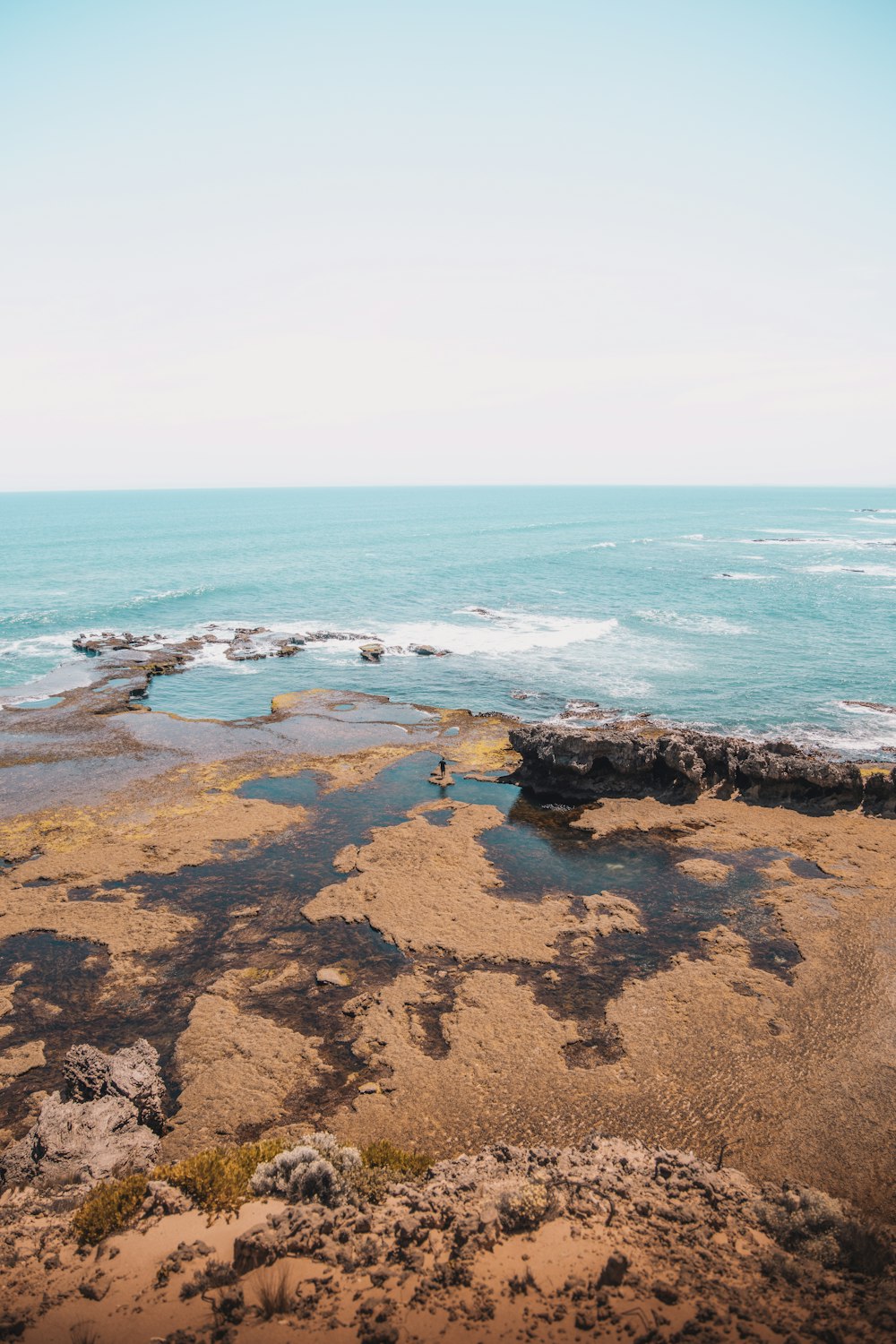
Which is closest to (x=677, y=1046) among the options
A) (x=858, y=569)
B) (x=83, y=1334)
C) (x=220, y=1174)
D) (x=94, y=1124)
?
(x=220, y=1174)

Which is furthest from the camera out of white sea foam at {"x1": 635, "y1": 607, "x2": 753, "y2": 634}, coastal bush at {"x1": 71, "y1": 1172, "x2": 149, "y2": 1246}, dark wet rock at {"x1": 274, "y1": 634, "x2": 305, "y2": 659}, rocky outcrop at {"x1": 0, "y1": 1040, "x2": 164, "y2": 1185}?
white sea foam at {"x1": 635, "y1": 607, "x2": 753, "y2": 634}

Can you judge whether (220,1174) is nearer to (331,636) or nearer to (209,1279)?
(209,1279)

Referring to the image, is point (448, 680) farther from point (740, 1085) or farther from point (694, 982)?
point (740, 1085)

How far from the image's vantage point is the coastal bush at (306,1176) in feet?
41.9

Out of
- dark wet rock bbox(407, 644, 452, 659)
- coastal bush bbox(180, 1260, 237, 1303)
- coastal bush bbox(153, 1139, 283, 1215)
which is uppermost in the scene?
dark wet rock bbox(407, 644, 452, 659)

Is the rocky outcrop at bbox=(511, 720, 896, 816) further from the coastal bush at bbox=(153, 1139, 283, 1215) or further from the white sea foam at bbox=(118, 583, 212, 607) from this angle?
the white sea foam at bbox=(118, 583, 212, 607)

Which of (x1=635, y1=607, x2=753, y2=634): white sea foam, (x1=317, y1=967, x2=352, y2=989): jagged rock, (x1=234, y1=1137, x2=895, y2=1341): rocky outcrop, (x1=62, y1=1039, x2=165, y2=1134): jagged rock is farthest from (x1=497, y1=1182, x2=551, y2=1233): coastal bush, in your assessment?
(x1=635, y1=607, x2=753, y2=634): white sea foam

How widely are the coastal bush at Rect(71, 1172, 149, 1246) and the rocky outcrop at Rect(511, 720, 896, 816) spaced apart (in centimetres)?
2548

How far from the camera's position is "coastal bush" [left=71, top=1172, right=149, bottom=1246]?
11.8 m

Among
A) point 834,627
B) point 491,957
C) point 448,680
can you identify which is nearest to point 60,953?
point 491,957

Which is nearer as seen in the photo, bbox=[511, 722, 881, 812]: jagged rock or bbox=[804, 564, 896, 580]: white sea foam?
bbox=[511, 722, 881, 812]: jagged rock

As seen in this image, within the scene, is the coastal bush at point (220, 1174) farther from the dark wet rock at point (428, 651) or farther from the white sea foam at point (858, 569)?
the white sea foam at point (858, 569)

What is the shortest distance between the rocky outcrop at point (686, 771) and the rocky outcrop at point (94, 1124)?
2313 cm

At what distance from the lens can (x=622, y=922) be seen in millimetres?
23844
